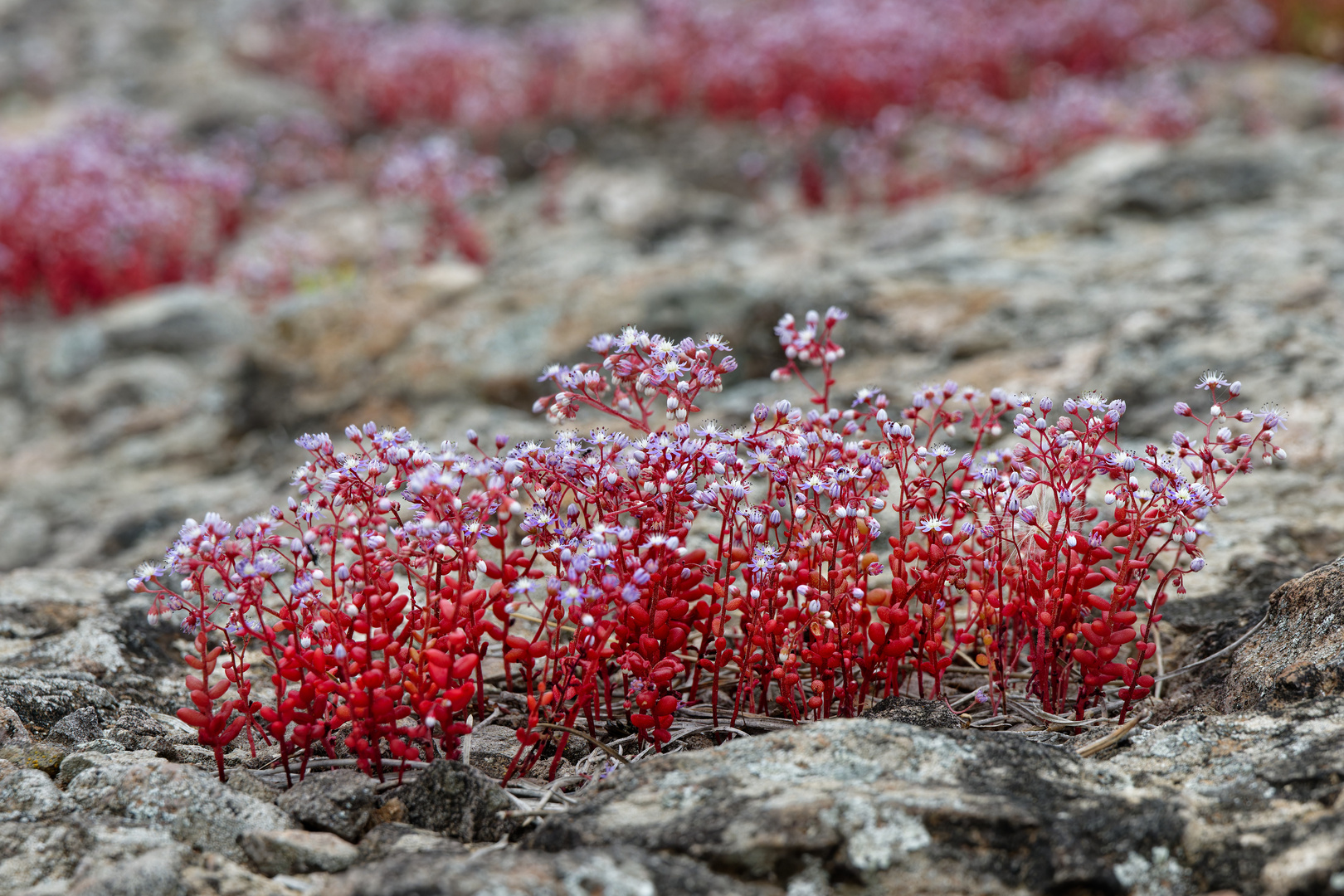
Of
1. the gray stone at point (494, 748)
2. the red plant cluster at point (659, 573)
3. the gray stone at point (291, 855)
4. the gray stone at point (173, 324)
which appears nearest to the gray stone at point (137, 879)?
the gray stone at point (291, 855)

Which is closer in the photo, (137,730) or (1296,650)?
(1296,650)

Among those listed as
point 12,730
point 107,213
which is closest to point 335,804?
point 12,730

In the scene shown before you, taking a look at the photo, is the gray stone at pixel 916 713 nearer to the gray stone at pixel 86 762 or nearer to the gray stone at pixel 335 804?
the gray stone at pixel 335 804

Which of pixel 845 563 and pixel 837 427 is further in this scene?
pixel 837 427

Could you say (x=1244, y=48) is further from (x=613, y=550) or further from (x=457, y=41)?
(x=613, y=550)

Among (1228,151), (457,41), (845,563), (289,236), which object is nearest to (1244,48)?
(1228,151)

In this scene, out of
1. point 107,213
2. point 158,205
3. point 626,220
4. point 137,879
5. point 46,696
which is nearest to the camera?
point 137,879

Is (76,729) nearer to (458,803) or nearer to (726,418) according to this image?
(458,803)
